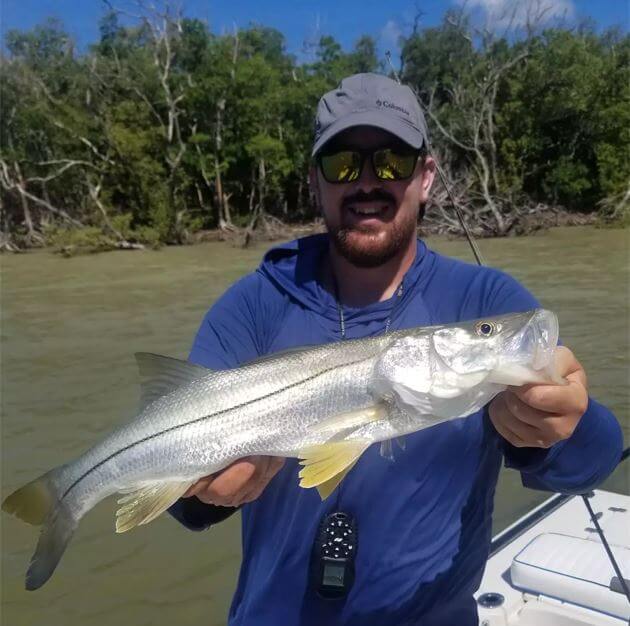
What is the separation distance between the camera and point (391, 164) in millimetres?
2611

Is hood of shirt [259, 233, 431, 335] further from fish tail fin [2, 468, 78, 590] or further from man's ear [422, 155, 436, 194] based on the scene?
fish tail fin [2, 468, 78, 590]

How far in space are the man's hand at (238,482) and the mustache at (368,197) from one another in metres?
1.04

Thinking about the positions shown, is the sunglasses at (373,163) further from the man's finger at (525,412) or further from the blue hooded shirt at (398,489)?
the man's finger at (525,412)

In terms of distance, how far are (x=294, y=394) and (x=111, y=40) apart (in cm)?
3665

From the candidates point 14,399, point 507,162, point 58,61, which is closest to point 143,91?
point 58,61

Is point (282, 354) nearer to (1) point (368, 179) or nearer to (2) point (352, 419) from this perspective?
(2) point (352, 419)

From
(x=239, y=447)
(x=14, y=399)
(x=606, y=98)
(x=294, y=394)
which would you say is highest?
(x=606, y=98)

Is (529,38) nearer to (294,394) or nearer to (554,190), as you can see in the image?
(554,190)

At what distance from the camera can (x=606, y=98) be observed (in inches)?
1215

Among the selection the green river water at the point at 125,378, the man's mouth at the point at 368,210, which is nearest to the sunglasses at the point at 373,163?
the man's mouth at the point at 368,210

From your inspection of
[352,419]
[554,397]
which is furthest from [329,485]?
[554,397]

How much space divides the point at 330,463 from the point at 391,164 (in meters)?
1.23

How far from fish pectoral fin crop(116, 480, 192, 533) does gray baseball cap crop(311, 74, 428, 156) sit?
1369 mm

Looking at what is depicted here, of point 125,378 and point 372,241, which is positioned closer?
point 372,241
